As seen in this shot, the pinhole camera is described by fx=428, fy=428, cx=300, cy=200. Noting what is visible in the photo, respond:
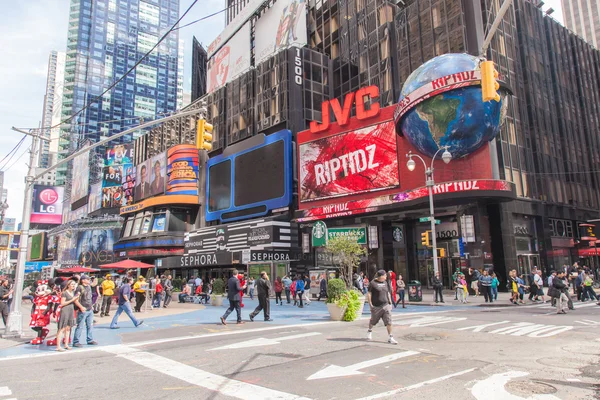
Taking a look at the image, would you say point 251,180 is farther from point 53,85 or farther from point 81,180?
point 53,85

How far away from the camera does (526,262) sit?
34.9 m

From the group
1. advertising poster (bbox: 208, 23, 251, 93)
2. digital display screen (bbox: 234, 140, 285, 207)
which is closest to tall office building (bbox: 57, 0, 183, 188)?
advertising poster (bbox: 208, 23, 251, 93)

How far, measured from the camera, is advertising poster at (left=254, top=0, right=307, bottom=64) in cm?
5819

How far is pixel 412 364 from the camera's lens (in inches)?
313

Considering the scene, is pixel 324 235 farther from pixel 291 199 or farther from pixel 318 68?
pixel 318 68

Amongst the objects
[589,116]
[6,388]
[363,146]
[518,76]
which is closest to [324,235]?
[363,146]

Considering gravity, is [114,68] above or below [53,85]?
below

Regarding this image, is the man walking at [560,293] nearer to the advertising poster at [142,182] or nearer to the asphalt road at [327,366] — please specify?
the asphalt road at [327,366]

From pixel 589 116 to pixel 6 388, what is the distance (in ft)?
192

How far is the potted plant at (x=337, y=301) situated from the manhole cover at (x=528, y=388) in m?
9.01

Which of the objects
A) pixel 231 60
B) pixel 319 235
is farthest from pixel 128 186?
pixel 319 235

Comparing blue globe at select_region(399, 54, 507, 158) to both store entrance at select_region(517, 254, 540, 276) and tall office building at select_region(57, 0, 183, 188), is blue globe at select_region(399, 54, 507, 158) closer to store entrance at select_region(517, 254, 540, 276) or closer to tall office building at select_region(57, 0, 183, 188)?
store entrance at select_region(517, 254, 540, 276)

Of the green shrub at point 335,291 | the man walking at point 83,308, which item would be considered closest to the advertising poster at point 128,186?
the green shrub at point 335,291

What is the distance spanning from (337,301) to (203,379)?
8734mm
